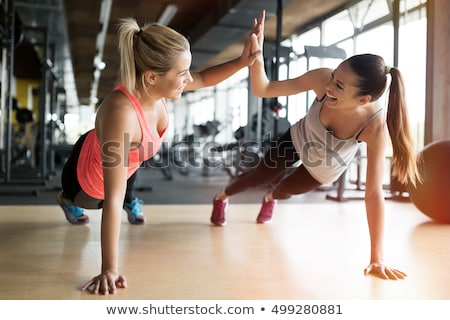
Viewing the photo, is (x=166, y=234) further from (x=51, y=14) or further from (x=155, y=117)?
(x=51, y=14)

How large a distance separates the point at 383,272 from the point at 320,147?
44 centimetres

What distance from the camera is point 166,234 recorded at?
1563mm

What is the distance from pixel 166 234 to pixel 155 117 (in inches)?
24.4

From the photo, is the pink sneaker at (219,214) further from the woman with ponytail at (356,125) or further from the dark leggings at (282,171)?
the woman with ponytail at (356,125)

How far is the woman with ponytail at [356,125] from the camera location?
992 mm

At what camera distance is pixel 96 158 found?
4.07 feet

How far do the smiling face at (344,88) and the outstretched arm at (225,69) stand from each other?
0.88 ft

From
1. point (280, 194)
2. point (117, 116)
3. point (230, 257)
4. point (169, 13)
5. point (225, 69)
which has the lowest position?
point (230, 257)

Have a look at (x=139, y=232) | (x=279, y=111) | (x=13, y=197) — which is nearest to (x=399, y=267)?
(x=139, y=232)

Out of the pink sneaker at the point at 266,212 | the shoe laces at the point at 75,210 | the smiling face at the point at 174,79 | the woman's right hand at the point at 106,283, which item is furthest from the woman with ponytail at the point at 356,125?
the shoe laces at the point at 75,210

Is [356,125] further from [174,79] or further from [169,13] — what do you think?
[169,13]

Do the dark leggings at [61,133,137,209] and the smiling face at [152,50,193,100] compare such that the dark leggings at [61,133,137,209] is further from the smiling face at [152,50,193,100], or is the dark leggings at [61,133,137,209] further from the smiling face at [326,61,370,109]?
the smiling face at [326,61,370,109]

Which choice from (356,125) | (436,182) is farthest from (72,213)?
(436,182)

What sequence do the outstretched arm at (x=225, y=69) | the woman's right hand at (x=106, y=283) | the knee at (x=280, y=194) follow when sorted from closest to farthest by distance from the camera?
the woman's right hand at (x=106, y=283)
the outstretched arm at (x=225, y=69)
the knee at (x=280, y=194)
